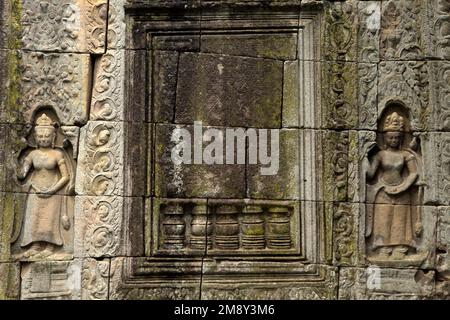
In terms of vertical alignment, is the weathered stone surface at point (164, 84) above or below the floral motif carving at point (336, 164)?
above

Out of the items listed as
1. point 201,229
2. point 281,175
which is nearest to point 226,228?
point 201,229

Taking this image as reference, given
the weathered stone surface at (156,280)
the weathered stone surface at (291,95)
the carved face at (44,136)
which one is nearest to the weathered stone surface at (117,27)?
the carved face at (44,136)

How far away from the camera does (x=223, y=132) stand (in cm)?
1012

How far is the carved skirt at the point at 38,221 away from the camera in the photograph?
10.0 m

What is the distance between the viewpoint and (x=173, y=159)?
1010 centimetres

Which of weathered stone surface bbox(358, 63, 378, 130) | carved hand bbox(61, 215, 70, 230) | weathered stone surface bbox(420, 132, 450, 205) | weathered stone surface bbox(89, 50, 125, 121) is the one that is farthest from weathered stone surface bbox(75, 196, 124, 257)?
weathered stone surface bbox(420, 132, 450, 205)

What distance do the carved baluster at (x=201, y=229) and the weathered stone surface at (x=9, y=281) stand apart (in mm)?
1688

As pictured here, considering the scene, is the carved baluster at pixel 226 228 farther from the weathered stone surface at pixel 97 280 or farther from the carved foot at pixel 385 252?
the carved foot at pixel 385 252

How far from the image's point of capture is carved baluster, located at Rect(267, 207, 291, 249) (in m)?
10.1

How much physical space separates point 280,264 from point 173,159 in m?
1.43

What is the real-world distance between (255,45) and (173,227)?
193 cm

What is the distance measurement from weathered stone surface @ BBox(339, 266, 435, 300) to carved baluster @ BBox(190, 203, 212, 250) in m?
1.31

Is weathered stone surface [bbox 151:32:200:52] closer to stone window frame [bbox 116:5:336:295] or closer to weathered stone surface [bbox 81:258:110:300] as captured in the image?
stone window frame [bbox 116:5:336:295]

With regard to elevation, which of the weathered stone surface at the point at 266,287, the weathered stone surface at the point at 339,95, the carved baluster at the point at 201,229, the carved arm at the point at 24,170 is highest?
the weathered stone surface at the point at 339,95
